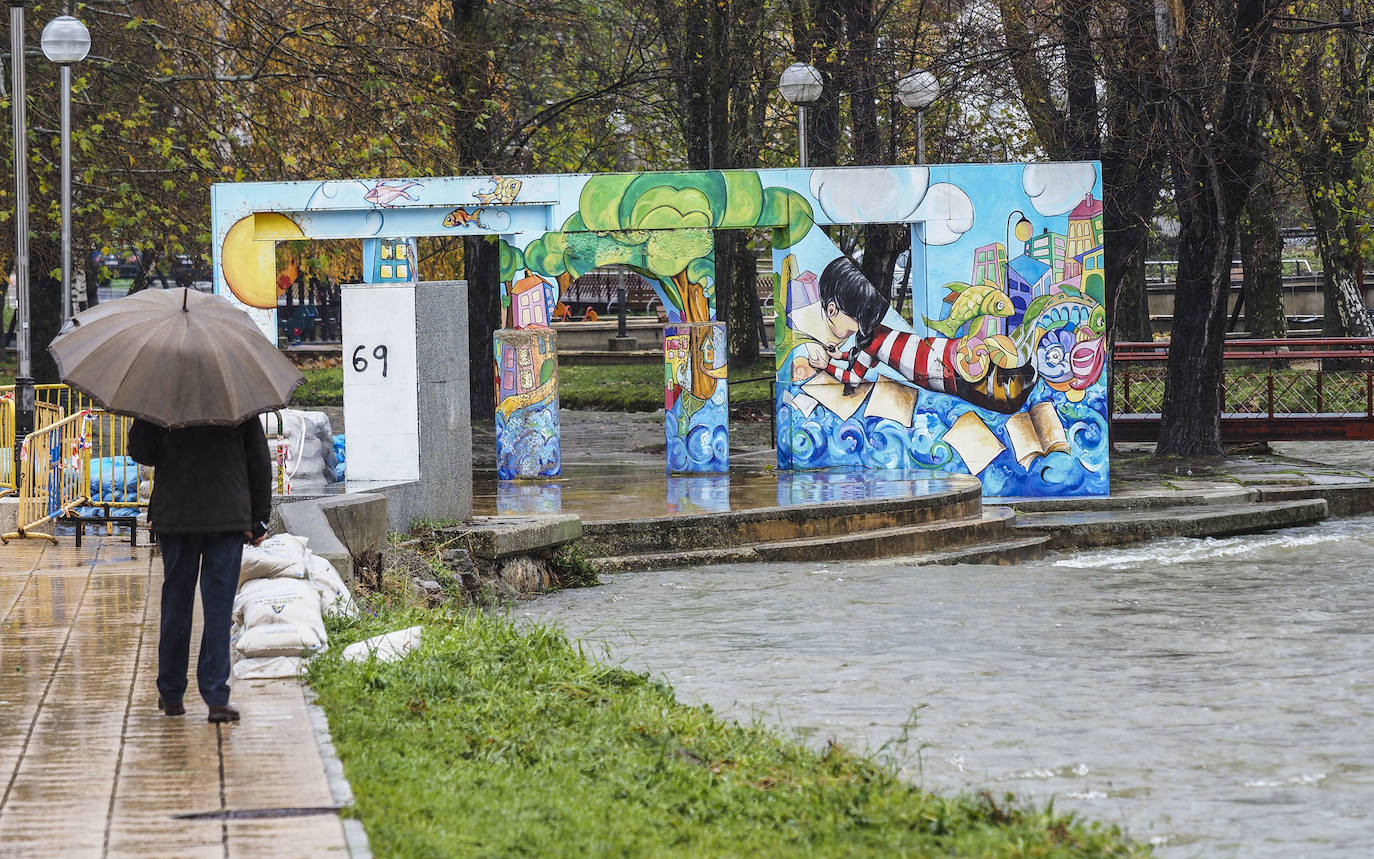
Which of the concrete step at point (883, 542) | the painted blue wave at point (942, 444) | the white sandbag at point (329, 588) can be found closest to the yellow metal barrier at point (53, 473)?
the white sandbag at point (329, 588)

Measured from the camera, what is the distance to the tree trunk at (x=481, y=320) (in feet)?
85.5

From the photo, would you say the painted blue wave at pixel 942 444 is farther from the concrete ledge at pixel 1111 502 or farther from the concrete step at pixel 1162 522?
the concrete step at pixel 1162 522

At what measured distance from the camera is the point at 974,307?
59.5ft

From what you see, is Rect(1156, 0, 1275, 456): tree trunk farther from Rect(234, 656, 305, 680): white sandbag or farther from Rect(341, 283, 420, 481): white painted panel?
Rect(234, 656, 305, 680): white sandbag

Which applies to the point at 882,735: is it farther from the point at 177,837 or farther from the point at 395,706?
the point at 177,837

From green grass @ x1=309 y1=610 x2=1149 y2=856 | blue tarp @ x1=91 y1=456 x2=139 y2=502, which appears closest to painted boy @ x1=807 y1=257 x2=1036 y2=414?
blue tarp @ x1=91 y1=456 x2=139 y2=502

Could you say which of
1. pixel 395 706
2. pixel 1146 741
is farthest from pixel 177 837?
pixel 1146 741

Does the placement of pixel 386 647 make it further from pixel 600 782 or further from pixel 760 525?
pixel 760 525

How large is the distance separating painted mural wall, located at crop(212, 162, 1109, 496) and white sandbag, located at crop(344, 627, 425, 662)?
9513 mm

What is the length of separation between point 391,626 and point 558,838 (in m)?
3.95

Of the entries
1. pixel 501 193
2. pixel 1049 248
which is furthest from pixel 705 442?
pixel 1049 248

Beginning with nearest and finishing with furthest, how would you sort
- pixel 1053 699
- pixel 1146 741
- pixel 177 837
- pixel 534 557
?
pixel 177 837
pixel 1146 741
pixel 1053 699
pixel 534 557

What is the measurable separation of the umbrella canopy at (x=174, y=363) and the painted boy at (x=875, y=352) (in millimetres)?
11217

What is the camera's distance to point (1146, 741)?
306 inches
